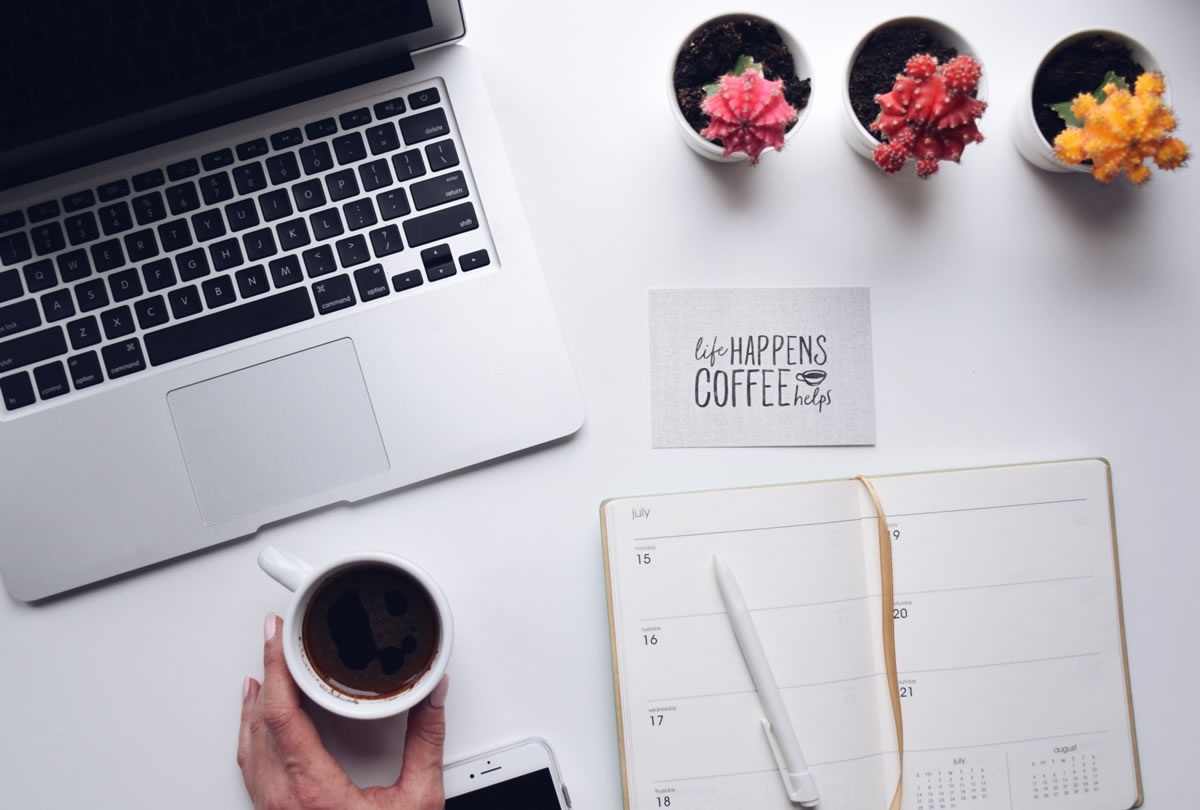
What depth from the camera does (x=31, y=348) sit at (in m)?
0.63

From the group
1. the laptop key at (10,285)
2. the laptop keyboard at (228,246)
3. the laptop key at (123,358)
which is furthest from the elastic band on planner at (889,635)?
the laptop key at (10,285)

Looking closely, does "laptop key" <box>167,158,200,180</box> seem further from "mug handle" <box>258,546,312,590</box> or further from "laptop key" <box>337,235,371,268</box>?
"mug handle" <box>258,546,312,590</box>

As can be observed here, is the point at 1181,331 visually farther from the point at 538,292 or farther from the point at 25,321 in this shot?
the point at 25,321

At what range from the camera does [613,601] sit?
0.66 metres

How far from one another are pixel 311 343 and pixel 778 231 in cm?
40

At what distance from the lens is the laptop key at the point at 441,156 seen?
2.11 ft

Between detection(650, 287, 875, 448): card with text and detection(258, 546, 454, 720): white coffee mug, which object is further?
detection(650, 287, 875, 448): card with text

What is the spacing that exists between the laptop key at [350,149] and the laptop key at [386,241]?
0.06 m

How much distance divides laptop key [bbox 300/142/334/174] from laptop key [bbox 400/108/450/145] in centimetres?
6

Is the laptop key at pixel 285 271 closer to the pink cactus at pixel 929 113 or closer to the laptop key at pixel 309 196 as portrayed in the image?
the laptop key at pixel 309 196

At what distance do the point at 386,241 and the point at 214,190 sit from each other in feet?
0.48

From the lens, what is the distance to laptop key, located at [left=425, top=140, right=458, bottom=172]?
25.3 inches

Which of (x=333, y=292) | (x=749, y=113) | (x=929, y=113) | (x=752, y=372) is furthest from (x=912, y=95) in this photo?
(x=333, y=292)

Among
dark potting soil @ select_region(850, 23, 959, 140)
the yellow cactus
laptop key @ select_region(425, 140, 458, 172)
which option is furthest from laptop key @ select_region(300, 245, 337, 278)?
the yellow cactus
